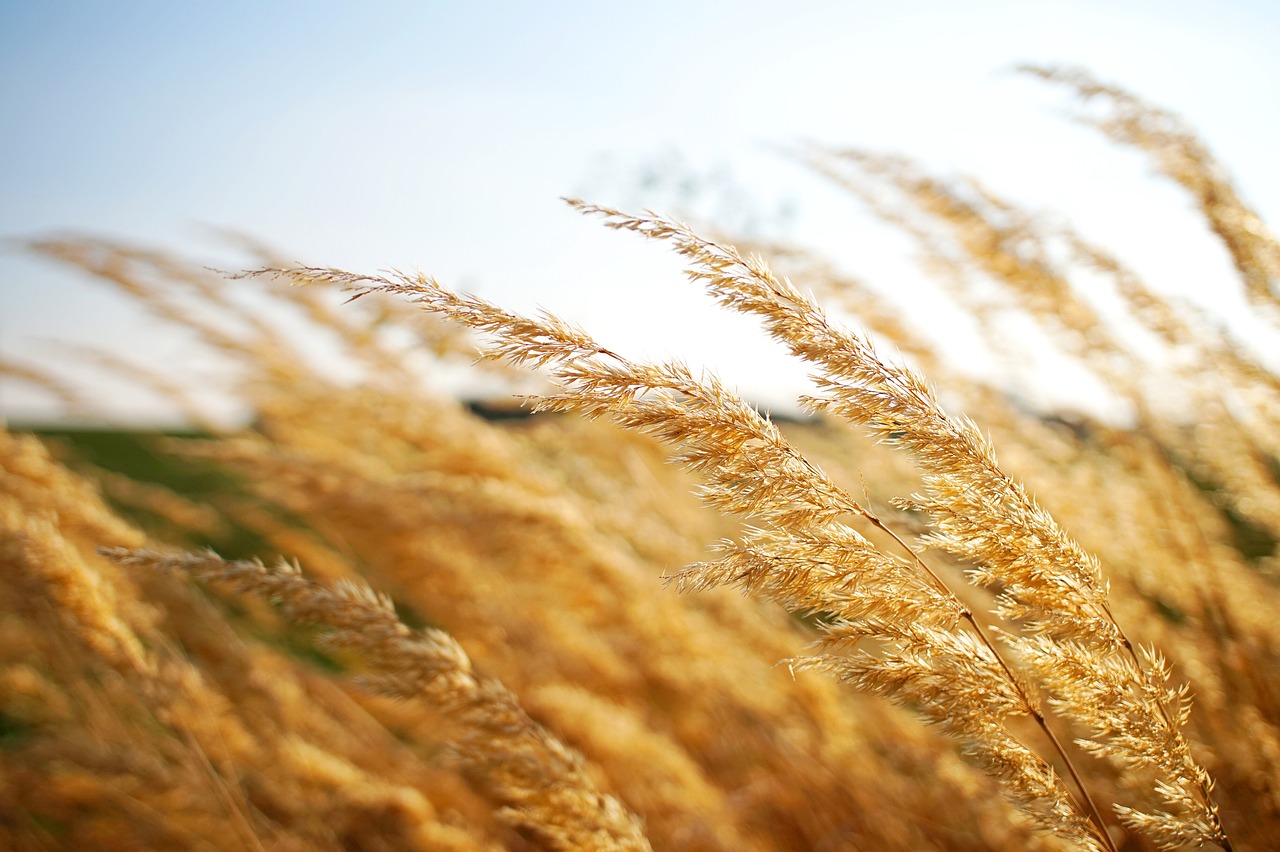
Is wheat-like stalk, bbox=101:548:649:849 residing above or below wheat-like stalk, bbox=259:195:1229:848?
below

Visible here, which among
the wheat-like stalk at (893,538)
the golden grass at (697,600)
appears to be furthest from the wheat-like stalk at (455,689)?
the wheat-like stalk at (893,538)

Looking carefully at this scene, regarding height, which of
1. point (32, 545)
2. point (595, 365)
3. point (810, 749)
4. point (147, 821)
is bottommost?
point (147, 821)

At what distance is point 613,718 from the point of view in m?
2.49

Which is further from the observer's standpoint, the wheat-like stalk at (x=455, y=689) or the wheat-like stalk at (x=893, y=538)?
the wheat-like stalk at (x=455, y=689)

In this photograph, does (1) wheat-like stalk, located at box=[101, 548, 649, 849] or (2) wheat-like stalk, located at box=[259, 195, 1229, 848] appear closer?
(2) wheat-like stalk, located at box=[259, 195, 1229, 848]

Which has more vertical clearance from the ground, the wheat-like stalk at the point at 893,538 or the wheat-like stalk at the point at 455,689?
the wheat-like stalk at the point at 893,538

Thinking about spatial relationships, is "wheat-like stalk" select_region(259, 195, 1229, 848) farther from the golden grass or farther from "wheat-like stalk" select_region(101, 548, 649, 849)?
"wheat-like stalk" select_region(101, 548, 649, 849)

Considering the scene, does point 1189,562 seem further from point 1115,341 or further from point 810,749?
point 810,749

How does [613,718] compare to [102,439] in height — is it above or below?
above

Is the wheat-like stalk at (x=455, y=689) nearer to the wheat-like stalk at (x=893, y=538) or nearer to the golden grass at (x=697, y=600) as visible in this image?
the golden grass at (x=697, y=600)

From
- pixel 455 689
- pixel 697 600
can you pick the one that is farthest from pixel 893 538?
pixel 697 600

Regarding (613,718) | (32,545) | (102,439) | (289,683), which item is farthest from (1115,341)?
(102,439)

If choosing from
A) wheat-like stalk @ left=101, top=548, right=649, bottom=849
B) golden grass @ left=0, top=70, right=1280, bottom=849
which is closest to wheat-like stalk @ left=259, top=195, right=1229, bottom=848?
golden grass @ left=0, top=70, right=1280, bottom=849

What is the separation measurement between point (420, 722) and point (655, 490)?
4.76 ft
